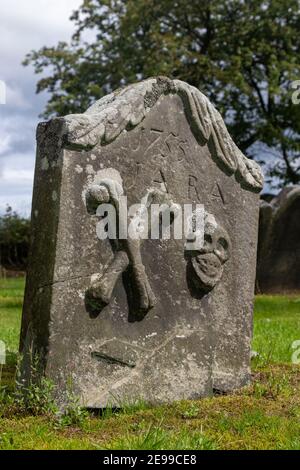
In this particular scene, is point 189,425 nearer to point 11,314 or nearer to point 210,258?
point 210,258

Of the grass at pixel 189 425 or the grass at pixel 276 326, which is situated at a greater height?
the grass at pixel 276 326

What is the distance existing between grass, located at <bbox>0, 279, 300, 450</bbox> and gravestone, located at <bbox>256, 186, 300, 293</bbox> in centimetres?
996

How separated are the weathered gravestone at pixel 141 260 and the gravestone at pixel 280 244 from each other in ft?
33.2

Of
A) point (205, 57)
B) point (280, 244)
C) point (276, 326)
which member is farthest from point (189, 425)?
point (205, 57)

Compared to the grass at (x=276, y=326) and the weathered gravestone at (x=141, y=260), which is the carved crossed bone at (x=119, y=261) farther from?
the grass at (x=276, y=326)

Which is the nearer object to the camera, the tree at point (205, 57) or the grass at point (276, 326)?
the grass at point (276, 326)

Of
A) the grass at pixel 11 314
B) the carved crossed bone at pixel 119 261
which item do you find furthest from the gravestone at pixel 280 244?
the carved crossed bone at pixel 119 261

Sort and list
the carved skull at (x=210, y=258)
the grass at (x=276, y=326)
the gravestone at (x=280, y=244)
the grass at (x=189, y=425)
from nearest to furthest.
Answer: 1. the grass at (x=189, y=425)
2. the carved skull at (x=210, y=258)
3. the grass at (x=276, y=326)
4. the gravestone at (x=280, y=244)

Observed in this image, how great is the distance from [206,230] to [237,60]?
60.2ft

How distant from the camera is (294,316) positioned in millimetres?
12430

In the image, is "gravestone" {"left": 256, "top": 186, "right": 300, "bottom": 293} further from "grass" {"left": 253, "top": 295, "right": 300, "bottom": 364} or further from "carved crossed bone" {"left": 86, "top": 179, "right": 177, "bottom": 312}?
"carved crossed bone" {"left": 86, "top": 179, "right": 177, "bottom": 312}

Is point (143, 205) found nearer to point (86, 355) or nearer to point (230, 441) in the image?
point (86, 355)

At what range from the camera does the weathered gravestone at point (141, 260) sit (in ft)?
16.5
